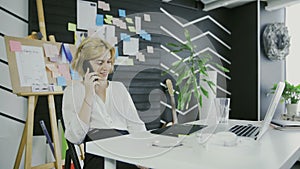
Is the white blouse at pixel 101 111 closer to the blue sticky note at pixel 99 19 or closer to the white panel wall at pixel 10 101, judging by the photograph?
the white panel wall at pixel 10 101

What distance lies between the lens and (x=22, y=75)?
1.86 m

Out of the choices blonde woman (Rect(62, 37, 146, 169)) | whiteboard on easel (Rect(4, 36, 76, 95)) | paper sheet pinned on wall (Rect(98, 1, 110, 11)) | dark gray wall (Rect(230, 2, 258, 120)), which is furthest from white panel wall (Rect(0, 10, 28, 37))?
dark gray wall (Rect(230, 2, 258, 120))

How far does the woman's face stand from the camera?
0.96 meters

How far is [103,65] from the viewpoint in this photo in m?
0.99

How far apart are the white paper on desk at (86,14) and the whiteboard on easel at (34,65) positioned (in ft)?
1.31

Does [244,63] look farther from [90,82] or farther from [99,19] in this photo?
[90,82]

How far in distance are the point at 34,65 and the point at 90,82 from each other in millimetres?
1165

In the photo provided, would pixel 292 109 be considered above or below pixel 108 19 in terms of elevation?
below

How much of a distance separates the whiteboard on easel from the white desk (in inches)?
39.6

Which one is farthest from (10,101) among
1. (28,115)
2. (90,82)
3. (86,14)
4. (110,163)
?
(110,163)

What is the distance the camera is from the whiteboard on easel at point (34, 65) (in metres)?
1.83

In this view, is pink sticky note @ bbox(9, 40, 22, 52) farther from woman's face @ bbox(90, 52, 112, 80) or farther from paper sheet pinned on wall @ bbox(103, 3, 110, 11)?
woman's face @ bbox(90, 52, 112, 80)

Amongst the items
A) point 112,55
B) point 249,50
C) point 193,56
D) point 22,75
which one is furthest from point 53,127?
point 249,50

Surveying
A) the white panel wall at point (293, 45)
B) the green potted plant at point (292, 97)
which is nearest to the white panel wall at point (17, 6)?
the green potted plant at point (292, 97)
